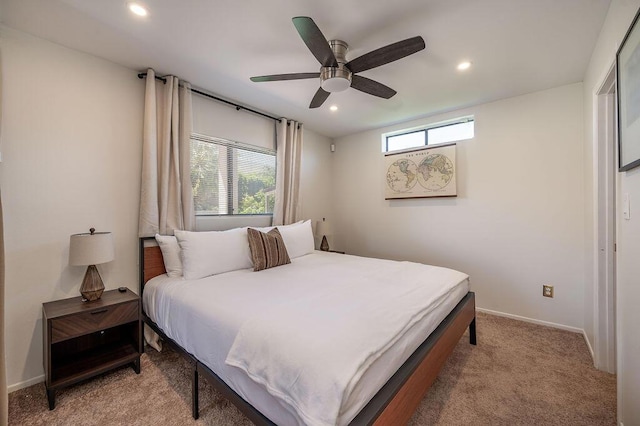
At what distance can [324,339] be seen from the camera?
1.17 m

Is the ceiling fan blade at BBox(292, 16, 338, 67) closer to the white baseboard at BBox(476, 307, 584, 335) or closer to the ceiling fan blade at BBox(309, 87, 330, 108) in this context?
the ceiling fan blade at BBox(309, 87, 330, 108)

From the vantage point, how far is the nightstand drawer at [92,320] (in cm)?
170

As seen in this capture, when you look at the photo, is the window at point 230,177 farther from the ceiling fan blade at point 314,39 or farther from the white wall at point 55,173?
the ceiling fan blade at point 314,39

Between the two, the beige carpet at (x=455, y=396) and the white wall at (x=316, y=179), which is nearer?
the beige carpet at (x=455, y=396)

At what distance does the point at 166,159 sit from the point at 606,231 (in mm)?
3750

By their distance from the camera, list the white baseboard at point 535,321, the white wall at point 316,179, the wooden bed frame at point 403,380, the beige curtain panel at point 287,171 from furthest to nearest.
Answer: the white wall at point 316,179 → the beige curtain panel at point 287,171 → the white baseboard at point 535,321 → the wooden bed frame at point 403,380

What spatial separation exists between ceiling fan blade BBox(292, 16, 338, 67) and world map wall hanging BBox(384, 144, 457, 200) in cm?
214

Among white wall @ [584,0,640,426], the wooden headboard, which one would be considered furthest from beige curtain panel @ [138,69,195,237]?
white wall @ [584,0,640,426]

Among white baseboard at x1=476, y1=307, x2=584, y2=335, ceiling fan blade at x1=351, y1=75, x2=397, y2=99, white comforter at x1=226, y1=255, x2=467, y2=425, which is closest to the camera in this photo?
white comforter at x1=226, y1=255, x2=467, y2=425

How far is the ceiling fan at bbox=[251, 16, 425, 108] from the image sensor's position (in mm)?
1562

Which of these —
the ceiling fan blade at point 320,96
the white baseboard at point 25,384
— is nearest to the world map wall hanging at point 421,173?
the ceiling fan blade at point 320,96

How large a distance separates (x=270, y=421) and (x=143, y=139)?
2.49 metres

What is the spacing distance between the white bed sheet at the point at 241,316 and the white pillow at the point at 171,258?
8 cm

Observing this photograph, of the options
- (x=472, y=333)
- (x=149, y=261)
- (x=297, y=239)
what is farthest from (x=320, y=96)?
(x=472, y=333)
